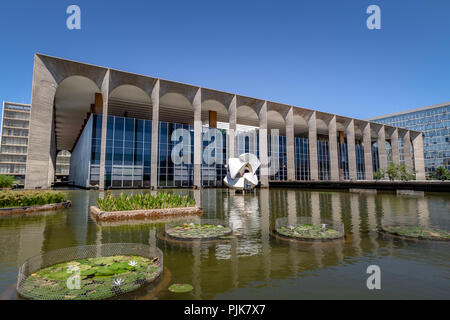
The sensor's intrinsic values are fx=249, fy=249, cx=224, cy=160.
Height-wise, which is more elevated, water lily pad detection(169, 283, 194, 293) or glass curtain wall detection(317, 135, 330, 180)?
glass curtain wall detection(317, 135, 330, 180)

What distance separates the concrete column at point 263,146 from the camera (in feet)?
180

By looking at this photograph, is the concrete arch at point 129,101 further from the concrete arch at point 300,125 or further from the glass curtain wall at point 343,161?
the glass curtain wall at point 343,161

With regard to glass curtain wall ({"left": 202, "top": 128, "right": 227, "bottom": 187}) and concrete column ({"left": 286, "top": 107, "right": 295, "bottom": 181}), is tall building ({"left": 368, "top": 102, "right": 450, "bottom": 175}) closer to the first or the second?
concrete column ({"left": 286, "top": 107, "right": 295, "bottom": 181})

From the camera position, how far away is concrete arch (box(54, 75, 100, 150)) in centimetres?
4291

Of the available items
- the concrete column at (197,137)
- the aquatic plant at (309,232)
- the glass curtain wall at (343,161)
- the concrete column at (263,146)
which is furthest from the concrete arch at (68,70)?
the glass curtain wall at (343,161)

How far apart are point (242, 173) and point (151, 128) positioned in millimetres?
22787

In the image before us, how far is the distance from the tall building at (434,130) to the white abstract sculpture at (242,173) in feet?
339

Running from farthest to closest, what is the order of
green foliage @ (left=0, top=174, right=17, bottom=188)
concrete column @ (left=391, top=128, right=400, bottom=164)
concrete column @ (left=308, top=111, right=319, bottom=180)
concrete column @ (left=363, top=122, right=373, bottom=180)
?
concrete column @ (left=391, top=128, right=400, bottom=164), concrete column @ (left=363, top=122, right=373, bottom=180), concrete column @ (left=308, top=111, right=319, bottom=180), green foliage @ (left=0, top=174, right=17, bottom=188)

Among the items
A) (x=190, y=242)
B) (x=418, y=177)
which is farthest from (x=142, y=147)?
(x=418, y=177)

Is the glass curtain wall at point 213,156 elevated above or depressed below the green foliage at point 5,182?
above

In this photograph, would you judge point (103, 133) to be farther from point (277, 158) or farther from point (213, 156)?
point (277, 158)

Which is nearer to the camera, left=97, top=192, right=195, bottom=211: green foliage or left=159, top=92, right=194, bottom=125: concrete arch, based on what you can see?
left=97, top=192, right=195, bottom=211: green foliage

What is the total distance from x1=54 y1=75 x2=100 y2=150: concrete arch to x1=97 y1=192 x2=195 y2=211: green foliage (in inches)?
1338

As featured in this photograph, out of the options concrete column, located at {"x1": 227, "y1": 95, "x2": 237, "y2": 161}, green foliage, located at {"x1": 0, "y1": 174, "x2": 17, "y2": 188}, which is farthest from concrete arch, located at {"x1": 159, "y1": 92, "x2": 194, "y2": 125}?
green foliage, located at {"x1": 0, "y1": 174, "x2": 17, "y2": 188}
